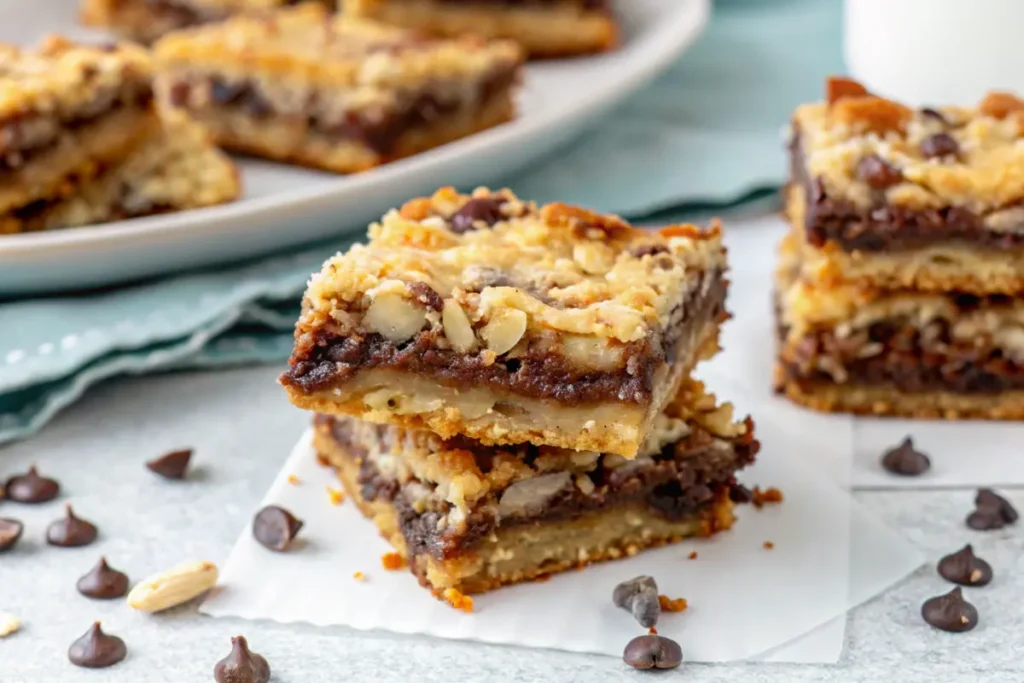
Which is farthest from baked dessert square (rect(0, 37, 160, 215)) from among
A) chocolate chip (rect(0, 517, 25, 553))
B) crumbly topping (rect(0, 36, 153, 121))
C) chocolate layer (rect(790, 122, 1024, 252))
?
chocolate layer (rect(790, 122, 1024, 252))

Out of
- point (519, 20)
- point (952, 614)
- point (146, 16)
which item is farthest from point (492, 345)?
point (146, 16)

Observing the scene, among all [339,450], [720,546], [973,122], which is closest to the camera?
[720,546]

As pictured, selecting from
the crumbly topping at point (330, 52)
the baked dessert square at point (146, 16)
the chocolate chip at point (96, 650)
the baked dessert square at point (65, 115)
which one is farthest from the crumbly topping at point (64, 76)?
the chocolate chip at point (96, 650)

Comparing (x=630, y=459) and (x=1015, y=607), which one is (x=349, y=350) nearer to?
(x=630, y=459)

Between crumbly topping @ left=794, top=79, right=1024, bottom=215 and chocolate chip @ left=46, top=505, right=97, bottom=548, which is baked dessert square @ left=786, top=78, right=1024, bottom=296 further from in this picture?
chocolate chip @ left=46, top=505, right=97, bottom=548

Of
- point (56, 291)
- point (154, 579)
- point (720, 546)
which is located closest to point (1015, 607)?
point (720, 546)

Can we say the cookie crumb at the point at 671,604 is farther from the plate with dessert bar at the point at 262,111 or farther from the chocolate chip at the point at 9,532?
the plate with dessert bar at the point at 262,111
